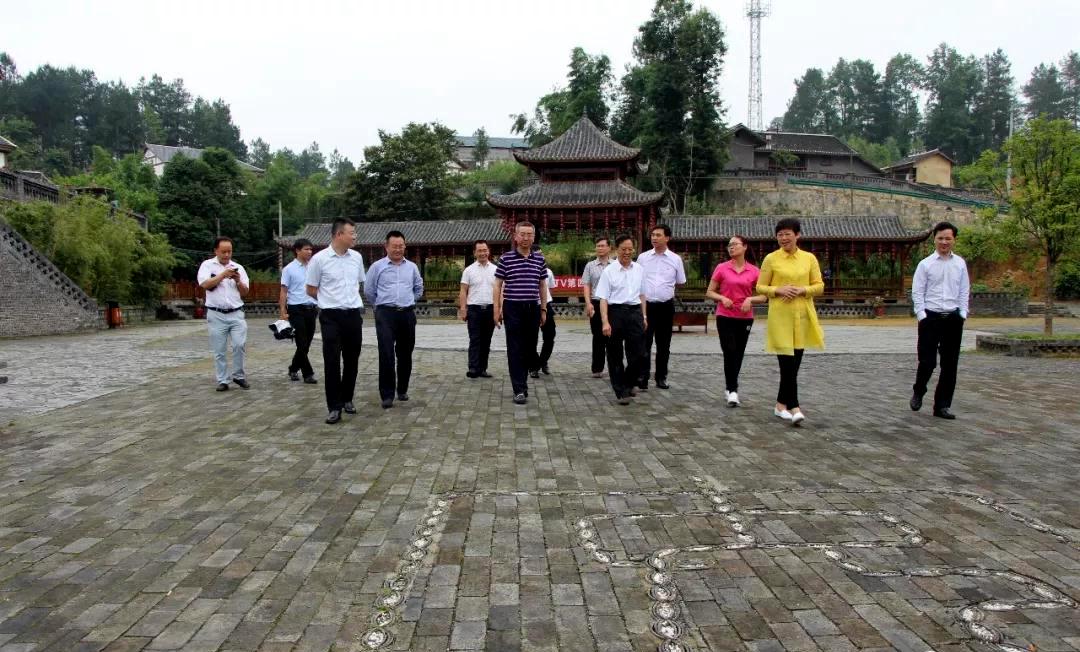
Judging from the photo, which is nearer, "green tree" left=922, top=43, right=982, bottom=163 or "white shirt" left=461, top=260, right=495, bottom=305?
"white shirt" left=461, top=260, right=495, bottom=305

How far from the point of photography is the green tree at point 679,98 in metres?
41.3

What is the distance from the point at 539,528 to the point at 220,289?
5.60 metres

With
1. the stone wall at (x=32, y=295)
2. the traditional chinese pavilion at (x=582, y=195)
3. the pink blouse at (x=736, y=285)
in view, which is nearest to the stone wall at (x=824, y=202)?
the traditional chinese pavilion at (x=582, y=195)

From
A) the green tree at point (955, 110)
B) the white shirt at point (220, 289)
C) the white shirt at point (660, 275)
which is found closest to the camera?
the white shirt at point (660, 275)

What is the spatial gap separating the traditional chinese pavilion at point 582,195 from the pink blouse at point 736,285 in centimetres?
2256

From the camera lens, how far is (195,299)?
33.5 m

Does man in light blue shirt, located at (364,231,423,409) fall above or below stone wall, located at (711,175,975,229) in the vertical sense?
below

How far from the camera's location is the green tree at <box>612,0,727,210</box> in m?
41.3

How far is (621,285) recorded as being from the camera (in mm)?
6770

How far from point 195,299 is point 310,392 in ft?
97.1

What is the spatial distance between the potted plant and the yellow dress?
26.2 meters

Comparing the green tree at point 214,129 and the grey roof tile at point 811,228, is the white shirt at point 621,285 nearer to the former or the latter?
the grey roof tile at point 811,228

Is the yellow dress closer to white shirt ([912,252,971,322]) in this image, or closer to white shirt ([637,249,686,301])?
white shirt ([912,252,971,322])

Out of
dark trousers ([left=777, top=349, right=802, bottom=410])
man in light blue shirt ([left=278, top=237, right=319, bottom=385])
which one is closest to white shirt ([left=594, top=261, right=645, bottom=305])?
dark trousers ([left=777, top=349, right=802, bottom=410])
